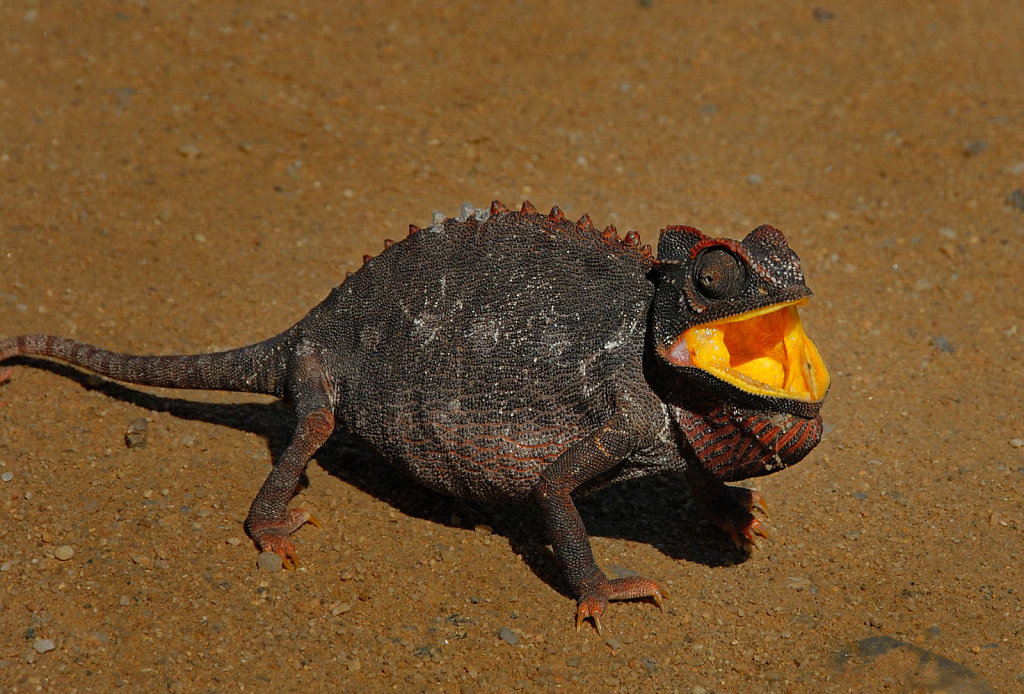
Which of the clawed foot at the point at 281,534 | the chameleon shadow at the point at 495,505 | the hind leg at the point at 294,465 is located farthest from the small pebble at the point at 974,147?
the clawed foot at the point at 281,534

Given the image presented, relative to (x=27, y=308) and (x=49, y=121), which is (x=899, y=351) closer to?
(x=27, y=308)

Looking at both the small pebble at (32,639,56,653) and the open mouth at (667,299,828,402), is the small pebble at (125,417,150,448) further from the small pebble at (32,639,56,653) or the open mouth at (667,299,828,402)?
the open mouth at (667,299,828,402)

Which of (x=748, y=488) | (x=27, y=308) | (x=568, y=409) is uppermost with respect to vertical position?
(x=568, y=409)

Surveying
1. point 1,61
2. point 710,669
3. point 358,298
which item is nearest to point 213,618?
point 358,298

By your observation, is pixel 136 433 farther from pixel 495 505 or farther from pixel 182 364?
pixel 495 505

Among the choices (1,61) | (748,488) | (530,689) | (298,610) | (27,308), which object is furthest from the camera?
(1,61)

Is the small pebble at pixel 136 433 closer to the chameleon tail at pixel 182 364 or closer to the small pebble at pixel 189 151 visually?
the chameleon tail at pixel 182 364

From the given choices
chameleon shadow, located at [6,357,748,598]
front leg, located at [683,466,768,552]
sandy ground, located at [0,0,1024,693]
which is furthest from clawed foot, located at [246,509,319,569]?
front leg, located at [683,466,768,552]
